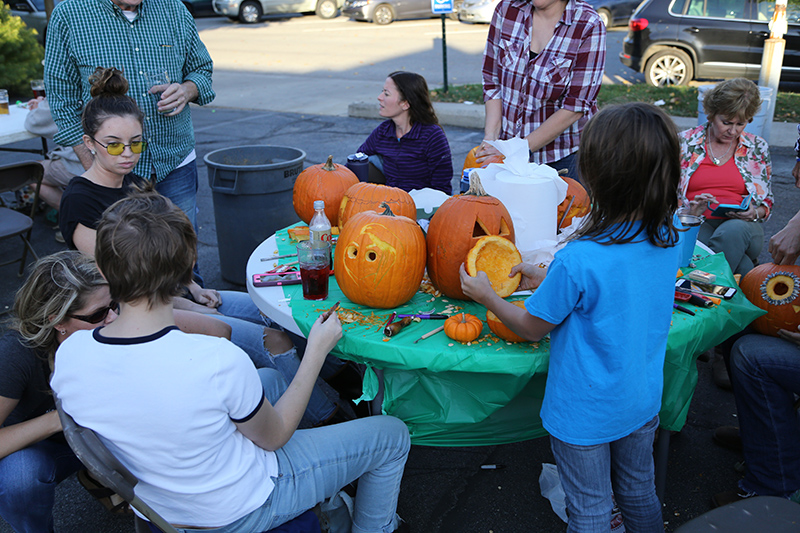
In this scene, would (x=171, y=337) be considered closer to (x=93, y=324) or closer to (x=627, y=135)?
(x=93, y=324)

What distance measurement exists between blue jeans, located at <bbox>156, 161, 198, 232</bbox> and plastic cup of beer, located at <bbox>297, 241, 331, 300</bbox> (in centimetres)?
169

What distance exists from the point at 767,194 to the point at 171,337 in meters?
3.50

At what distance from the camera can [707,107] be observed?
3.63 m

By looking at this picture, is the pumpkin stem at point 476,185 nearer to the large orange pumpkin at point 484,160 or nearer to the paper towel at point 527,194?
the paper towel at point 527,194

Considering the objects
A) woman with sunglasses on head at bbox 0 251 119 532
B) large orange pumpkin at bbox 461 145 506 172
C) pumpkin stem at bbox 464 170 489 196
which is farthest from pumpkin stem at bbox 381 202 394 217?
woman with sunglasses on head at bbox 0 251 119 532

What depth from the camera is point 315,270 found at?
7.52 ft

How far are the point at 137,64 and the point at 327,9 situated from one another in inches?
784

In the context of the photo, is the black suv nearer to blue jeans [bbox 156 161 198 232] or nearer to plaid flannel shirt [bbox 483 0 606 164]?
plaid flannel shirt [bbox 483 0 606 164]

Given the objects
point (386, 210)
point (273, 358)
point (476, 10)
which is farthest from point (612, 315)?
point (476, 10)

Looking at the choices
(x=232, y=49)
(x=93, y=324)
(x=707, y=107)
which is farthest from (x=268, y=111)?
(x=93, y=324)

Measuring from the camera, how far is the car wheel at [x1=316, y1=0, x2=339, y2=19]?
2156 centimetres

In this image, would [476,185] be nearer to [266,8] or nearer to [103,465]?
[103,465]

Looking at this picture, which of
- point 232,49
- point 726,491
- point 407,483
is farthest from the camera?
point 232,49

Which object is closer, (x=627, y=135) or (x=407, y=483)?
(x=627, y=135)
